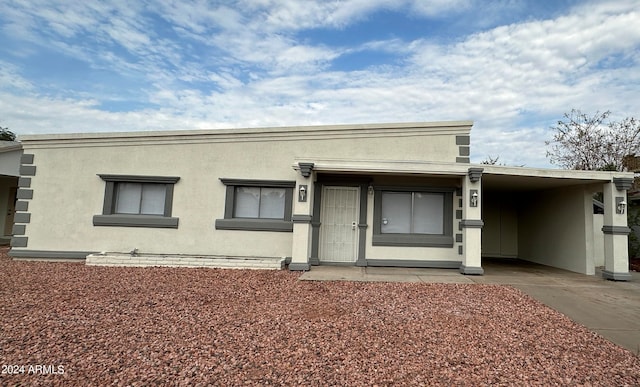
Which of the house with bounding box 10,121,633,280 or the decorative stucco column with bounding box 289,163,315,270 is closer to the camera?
the decorative stucco column with bounding box 289,163,315,270

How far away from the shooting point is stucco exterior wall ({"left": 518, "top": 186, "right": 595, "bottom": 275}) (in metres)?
8.61

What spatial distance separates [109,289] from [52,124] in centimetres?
1490

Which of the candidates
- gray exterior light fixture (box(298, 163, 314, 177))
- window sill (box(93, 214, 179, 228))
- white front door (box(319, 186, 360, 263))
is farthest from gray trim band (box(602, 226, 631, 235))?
window sill (box(93, 214, 179, 228))

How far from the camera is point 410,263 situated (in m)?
8.88

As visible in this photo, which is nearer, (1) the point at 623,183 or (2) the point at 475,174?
(1) the point at 623,183

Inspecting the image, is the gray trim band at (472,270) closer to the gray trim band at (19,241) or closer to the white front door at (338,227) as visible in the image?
the white front door at (338,227)

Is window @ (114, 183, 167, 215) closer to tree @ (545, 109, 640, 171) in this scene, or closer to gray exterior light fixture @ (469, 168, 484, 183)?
gray exterior light fixture @ (469, 168, 484, 183)

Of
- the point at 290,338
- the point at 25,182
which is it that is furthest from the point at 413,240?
the point at 25,182

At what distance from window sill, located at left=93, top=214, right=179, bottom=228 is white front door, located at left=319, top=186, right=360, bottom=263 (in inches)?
161

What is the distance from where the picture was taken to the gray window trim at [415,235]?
8.88 m

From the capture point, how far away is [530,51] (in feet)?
32.9

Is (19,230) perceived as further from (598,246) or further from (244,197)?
(598,246)

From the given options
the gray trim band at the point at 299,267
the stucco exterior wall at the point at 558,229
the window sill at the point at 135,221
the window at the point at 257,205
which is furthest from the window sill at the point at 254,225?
the stucco exterior wall at the point at 558,229

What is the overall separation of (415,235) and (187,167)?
6585mm
